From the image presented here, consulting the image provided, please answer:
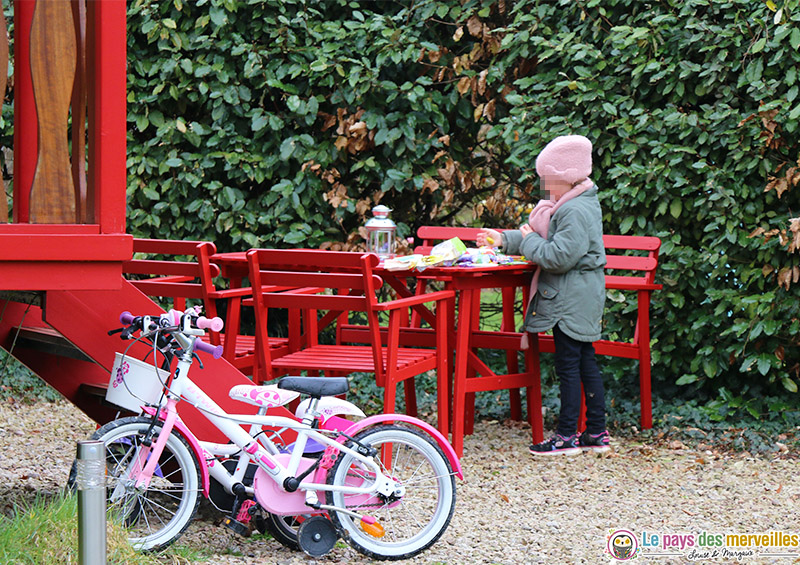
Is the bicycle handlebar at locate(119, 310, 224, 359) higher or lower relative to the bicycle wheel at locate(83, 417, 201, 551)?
higher

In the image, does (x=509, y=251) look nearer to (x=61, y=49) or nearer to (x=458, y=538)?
(x=458, y=538)

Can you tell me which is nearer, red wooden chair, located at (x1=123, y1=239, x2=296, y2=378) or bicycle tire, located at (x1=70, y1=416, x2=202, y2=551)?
bicycle tire, located at (x1=70, y1=416, x2=202, y2=551)

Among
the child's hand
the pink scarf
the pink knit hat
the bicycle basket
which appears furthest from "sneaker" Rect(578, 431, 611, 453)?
the bicycle basket

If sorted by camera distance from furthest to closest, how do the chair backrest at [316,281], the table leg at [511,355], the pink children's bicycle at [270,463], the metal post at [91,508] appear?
the table leg at [511,355] < the chair backrest at [316,281] < the pink children's bicycle at [270,463] < the metal post at [91,508]

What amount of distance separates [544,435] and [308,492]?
2514 millimetres

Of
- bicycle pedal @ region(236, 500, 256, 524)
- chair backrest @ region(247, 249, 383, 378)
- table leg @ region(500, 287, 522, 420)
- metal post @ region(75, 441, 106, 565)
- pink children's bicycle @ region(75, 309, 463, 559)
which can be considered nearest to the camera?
metal post @ region(75, 441, 106, 565)

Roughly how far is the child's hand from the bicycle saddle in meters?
2.12

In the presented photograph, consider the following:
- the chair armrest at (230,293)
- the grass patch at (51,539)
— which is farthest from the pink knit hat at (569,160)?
the grass patch at (51,539)

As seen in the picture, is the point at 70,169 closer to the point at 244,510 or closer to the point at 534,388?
the point at 244,510

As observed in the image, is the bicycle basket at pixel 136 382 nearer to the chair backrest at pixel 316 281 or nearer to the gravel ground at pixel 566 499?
the gravel ground at pixel 566 499

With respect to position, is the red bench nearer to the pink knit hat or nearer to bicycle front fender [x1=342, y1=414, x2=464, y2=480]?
the pink knit hat

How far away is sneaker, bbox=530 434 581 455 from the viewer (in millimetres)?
5242

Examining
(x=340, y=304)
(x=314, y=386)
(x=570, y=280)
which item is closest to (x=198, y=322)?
(x=314, y=386)

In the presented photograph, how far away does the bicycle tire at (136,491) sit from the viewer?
11.5 ft
